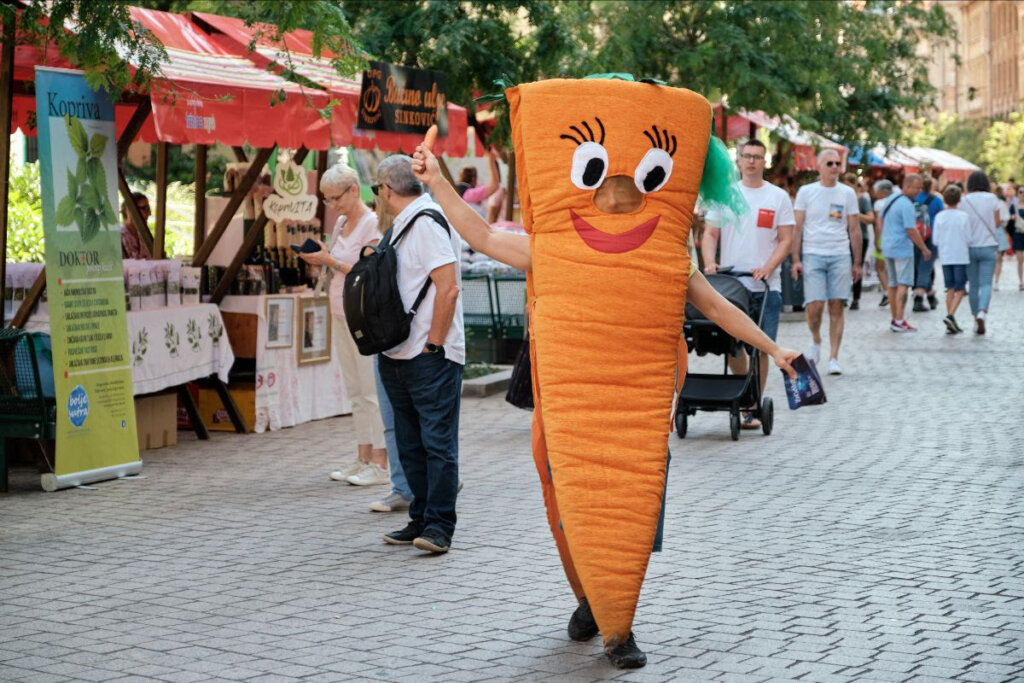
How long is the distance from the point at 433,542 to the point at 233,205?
5.06m

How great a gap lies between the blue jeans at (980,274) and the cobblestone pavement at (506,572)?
26.9 ft

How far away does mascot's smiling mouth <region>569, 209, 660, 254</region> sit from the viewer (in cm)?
556

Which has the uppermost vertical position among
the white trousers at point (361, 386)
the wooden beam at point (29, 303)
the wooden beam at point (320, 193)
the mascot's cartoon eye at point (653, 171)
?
the wooden beam at point (320, 193)

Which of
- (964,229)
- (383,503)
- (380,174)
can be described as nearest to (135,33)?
(380,174)

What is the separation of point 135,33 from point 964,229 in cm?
1215

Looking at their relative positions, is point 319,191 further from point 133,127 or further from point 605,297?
point 605,297

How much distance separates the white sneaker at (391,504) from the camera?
842cm

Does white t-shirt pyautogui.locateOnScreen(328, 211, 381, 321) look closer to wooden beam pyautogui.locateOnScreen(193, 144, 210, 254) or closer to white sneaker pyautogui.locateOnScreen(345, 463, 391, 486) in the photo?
white sneaker pyautogui.locateOnScreen(345, 463, 391, 486)

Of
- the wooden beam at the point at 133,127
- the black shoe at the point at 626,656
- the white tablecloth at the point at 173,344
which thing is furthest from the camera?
the wooden beam at the point at 133,127

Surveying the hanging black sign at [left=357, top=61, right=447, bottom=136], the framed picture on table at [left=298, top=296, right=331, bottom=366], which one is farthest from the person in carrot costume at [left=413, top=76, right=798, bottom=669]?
the framed picture on table at [left=298, top=296, right=331, bottom=366]

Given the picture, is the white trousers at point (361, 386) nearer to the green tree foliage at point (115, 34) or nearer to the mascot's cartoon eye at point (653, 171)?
the green tree foliage at point (115, 34)

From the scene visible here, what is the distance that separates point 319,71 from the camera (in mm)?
12430

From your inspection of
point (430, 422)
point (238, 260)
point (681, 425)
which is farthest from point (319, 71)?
point (430, 422)

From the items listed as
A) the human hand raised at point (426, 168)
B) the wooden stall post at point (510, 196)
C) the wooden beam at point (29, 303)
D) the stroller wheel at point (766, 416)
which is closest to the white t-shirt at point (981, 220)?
the wooden stall post at point (510, 196)
